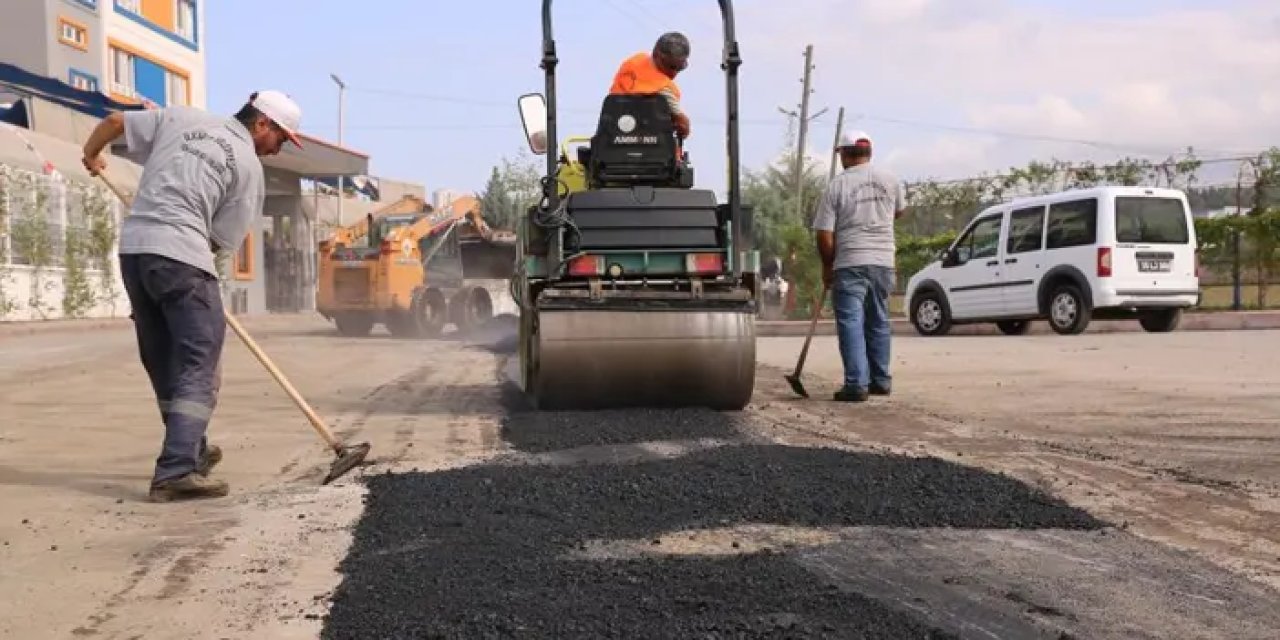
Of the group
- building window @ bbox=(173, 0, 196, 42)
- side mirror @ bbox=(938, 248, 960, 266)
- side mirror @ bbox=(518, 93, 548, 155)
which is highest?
building window @ bbox=(173, 0, 196, 42)

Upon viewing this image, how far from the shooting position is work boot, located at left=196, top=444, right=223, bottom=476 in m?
4.76

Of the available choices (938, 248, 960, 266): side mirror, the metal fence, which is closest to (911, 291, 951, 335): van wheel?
(938, 248, 960, 266): side mirror

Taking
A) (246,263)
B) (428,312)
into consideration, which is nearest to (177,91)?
(246,263)

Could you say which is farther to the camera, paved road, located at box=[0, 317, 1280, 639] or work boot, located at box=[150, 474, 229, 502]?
work boot, located at box=[150, 474, 229, 502]

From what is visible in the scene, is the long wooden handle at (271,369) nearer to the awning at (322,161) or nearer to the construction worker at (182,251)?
the construction worker at (182,251)

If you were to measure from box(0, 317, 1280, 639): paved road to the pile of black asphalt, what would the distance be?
0.01 metres

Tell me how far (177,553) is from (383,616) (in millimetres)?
1161

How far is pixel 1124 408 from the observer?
704 centimetres

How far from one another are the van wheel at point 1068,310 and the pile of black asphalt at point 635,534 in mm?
10590

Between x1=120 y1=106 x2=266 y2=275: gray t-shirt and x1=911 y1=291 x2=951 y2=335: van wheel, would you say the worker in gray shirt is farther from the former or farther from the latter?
x1=911 y1=291 x2=951 y2=335: van wheel

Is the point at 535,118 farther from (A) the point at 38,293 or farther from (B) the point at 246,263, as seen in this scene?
(B) the point at 246,263

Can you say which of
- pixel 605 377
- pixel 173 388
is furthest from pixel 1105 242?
pixel 173 388

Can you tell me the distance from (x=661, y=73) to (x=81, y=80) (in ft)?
98.8

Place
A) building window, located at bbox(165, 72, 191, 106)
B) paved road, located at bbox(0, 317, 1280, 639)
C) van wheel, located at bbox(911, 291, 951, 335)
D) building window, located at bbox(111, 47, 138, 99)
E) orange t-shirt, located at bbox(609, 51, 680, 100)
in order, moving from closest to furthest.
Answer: paved road, located at bbox(0, 317, 1280, 639) → orange t-shirt, located at bbox(609, 51, 680, 100) → van wheel, located at bbox(911, 291, 951, 335) → building window, located at bbox(111, 47, 138, 99) → building window, located at bbox(165, 72, 191, 106)
